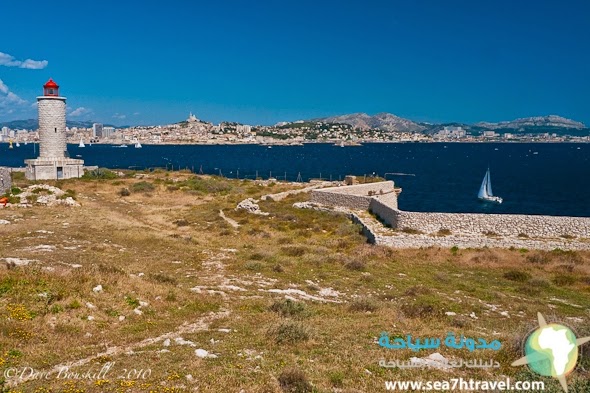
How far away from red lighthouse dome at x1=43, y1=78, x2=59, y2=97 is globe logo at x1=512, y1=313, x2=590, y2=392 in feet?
178

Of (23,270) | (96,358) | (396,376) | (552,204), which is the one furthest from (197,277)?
(552,204)

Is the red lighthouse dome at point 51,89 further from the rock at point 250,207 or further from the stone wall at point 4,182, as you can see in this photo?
the rock at point 250,207

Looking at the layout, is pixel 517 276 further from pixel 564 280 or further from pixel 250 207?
pixel 250 207

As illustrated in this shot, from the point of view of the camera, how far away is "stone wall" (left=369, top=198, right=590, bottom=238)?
98.5ft

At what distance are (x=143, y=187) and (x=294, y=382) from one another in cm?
4441

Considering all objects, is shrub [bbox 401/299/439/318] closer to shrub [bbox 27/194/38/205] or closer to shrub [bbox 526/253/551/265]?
shrub [bbox 526/253/551/265]

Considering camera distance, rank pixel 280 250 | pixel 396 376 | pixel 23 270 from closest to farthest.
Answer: pixel 396 376 → pixel 23 270 → pixel 280 250

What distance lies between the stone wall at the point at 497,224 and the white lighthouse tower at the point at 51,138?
4005 cm

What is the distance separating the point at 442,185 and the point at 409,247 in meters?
66.8

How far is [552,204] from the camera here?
221ft

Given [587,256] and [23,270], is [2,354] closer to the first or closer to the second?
[23,270]

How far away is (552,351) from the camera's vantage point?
9.73 meters

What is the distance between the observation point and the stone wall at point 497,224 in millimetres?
30014

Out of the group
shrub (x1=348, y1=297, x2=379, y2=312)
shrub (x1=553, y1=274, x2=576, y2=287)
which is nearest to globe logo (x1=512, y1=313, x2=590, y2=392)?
shrub (x1=348, y1=297, x2=379, y2=312)
